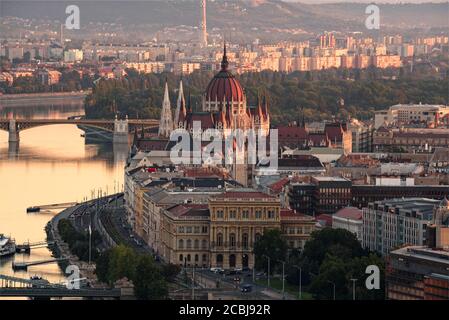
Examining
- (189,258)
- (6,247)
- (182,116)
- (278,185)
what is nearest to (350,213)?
(189,258)

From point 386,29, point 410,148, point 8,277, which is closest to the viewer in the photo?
point 8,277

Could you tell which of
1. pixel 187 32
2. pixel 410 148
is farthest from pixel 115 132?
pixel 187 32

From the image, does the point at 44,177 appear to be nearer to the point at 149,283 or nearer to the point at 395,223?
the point at 395,223

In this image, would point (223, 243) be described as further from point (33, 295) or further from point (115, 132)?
point (115, 132)

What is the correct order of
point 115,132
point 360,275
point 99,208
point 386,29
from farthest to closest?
point 386,29 → point 115,132 → point 99,208 → point 360,275

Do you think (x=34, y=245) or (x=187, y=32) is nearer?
(x=34, y=245)
